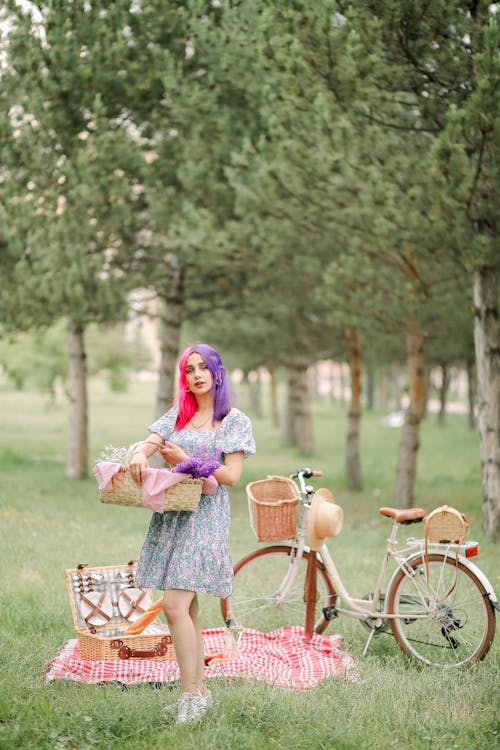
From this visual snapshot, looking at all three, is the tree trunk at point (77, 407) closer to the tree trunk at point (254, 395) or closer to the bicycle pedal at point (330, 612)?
the bicycle pedal at point (330, 612)

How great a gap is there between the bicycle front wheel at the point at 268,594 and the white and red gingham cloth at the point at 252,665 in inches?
11.7

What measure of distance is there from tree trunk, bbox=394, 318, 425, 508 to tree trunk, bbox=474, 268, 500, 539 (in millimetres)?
2770

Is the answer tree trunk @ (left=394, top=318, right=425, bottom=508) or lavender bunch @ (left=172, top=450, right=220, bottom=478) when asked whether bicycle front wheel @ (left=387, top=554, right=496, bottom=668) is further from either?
tree trunk @ (left=394, top=318, right=425, bottom=508)

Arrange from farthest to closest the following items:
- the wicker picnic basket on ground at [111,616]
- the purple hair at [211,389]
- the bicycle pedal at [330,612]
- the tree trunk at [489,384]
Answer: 1. the tree trunk at [489,384]
2. the bicycle pedal at [330,612]
3. the wicker picnic basket on ground at [111,616]
4. the purple hair at [211,389]

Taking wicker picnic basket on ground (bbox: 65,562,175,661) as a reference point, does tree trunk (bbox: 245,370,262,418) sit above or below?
above

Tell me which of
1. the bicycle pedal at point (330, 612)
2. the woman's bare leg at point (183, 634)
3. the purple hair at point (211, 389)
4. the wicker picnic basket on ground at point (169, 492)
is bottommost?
the bicycle pedal at point (330, 612)

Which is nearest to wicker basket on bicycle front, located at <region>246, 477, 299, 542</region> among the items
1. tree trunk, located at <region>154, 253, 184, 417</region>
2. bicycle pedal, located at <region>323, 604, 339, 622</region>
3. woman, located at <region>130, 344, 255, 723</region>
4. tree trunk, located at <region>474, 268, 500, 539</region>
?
bicycle pedal, located at <region>323, 604, 339, 622</region>

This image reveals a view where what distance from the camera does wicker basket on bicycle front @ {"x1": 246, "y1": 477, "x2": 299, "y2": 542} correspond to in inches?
220

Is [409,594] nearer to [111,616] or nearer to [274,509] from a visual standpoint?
[274,509]

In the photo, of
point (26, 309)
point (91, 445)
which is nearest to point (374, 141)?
point (26, 309)

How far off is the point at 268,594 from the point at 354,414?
10481 millimetres

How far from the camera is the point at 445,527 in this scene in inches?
211

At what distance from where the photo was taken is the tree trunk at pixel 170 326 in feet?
48.6

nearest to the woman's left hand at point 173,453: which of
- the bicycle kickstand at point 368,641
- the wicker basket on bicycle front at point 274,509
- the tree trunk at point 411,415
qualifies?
the wicker basket on bicycle front at point 274,509
